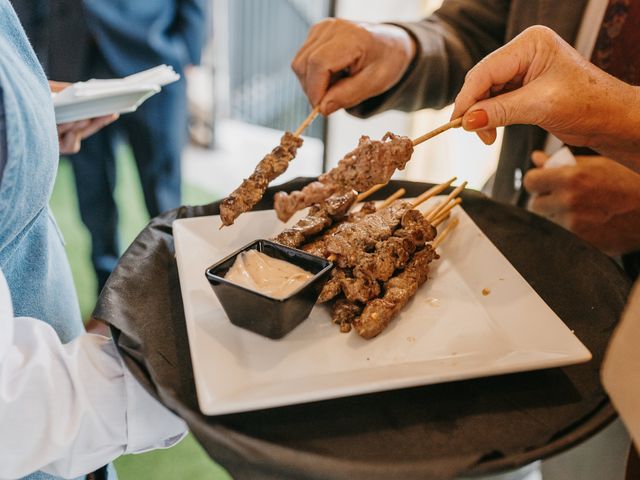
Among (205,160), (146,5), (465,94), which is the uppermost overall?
(465,94)

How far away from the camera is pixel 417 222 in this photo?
1698 mm

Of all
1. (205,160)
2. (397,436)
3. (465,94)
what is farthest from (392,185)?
(205,160)

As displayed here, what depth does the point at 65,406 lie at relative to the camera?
108cm

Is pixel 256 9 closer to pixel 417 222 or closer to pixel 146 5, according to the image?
pixel 146 5

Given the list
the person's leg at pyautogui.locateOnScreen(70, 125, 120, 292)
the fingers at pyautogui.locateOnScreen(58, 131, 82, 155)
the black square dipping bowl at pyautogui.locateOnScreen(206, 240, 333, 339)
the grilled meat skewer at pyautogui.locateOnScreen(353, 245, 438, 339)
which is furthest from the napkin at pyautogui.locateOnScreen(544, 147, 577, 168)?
the person's leg at pyautogui.locateOnScreen(70, 125, 120, 292)

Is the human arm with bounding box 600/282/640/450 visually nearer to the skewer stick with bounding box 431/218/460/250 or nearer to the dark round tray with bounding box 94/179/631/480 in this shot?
the dark round tray with bounding box 94/179/631/480

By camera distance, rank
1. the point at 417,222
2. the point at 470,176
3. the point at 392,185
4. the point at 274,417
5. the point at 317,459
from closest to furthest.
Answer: the point at 317,459
the point at 274,417
the point at 417,222
the point at 392,185
the point at 470,176

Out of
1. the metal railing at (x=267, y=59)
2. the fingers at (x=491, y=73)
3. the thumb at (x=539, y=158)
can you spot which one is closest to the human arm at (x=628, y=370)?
the fingers at (x=491, y=73)

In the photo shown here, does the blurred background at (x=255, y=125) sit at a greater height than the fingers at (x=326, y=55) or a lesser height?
lesser

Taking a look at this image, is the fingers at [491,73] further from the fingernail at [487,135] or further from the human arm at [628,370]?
the human arm at [628,370]

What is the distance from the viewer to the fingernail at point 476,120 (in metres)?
1.44

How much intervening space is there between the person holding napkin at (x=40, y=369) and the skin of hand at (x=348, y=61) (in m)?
0.95

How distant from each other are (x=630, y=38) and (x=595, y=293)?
3.07 feet

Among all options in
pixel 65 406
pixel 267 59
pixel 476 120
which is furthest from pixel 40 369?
pixel 267 59
